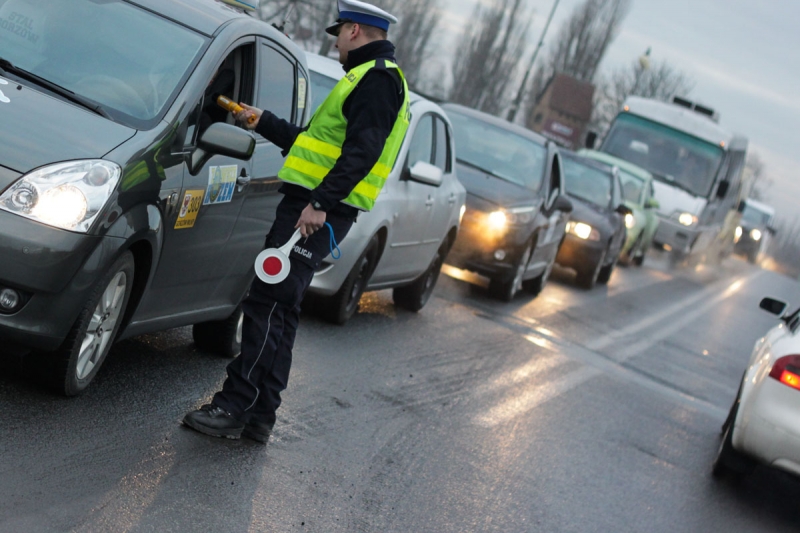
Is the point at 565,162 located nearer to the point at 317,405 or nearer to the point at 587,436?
the point at 587,436

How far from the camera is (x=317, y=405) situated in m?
6.99

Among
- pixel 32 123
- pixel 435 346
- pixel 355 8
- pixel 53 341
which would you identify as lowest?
pixel 435 346

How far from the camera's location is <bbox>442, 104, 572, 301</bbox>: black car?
13.5 m

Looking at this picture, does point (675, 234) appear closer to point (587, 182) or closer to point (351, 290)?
point (587, 182)

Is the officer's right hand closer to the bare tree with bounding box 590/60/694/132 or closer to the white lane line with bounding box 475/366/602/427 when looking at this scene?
the white lane line with bounding box 475/366/602/427

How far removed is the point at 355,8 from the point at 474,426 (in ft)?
9.67

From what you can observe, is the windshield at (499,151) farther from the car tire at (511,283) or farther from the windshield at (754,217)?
the windshield at (754,217)

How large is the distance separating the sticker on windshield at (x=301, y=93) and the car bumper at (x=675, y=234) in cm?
2100

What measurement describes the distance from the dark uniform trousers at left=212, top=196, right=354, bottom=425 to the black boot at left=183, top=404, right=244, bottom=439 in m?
0.03

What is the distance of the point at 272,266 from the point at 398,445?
152cm

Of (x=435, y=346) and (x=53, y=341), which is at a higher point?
(x=53, y=341)

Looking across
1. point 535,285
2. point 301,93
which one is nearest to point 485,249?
point 535,285

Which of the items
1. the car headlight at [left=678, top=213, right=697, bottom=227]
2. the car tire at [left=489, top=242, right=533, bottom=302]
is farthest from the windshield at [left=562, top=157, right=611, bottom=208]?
the car headlight at [left=678, top=213, right=697, bottom=227]

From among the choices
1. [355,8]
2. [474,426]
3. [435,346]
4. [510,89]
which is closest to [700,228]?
[435,346]
